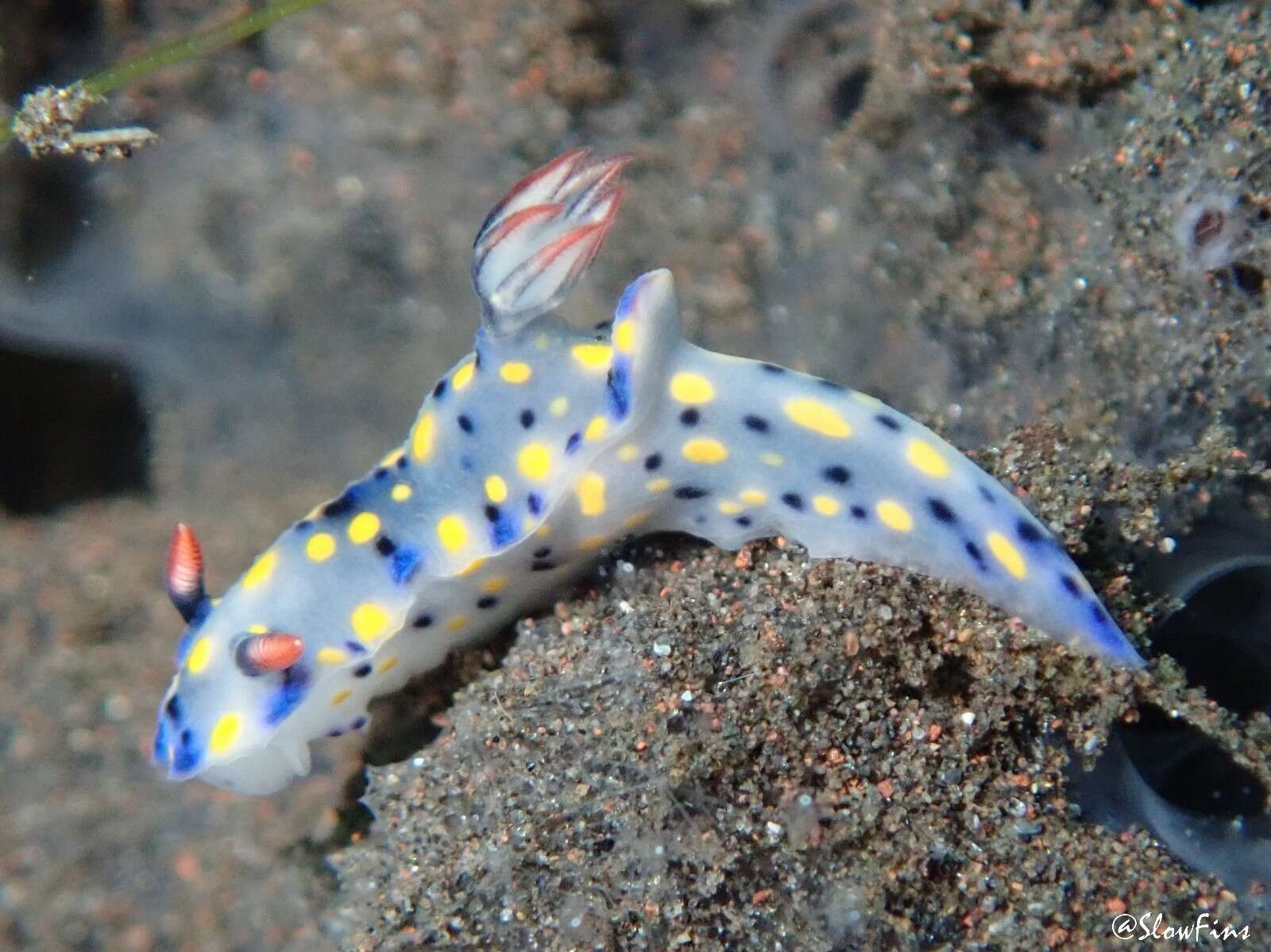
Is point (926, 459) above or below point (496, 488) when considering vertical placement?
above

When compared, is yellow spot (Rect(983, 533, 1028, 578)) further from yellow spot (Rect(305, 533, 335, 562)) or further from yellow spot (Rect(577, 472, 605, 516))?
yellow spot (Rect(305, 533, 335, 562))

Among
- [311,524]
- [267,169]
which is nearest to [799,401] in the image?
[311,524]

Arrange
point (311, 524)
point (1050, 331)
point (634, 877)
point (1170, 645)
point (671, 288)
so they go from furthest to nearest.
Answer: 1. point (1050, 331)
2. point (311, 524)
3. point (1170, 645)
4. point (671, 288)
5. point (634, 877)

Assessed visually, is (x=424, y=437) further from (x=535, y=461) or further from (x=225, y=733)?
(x=225, y=733)

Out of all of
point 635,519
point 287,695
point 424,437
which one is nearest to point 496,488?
point 424,437

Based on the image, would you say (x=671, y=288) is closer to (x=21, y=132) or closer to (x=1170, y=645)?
(x=1170, y=645)

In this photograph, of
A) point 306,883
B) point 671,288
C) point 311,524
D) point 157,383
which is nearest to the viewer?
point 671,288

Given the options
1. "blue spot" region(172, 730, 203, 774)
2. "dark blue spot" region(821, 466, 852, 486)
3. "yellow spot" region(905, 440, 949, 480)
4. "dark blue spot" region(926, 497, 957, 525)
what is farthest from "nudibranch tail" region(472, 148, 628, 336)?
"blue spot" region(172, 730, 203, 774)
